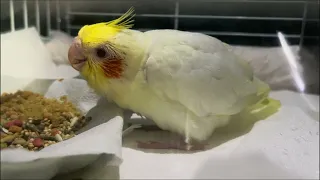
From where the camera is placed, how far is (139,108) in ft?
2.24

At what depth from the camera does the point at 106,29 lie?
594mm

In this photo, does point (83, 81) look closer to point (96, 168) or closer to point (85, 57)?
point (85, 57)

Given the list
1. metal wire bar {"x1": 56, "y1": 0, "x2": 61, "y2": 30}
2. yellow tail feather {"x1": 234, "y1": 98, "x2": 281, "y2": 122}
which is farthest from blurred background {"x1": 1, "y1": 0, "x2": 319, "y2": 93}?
yellow tail feather {"x1": 234, "y1": 98, "x2": 281, "y2": 122}

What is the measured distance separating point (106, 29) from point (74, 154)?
215 millimetres

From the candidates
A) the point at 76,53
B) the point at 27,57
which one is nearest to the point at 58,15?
the point at 27,57

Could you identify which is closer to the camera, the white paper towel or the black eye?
the black eye

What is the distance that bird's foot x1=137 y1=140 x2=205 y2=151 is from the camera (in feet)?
2.12

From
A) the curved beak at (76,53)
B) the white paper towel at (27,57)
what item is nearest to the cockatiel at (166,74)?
the curved beak at (76,53)

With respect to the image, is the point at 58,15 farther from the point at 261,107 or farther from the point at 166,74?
the point at 261,107

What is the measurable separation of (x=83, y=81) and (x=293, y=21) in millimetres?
414

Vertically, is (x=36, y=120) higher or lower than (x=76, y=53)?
lower

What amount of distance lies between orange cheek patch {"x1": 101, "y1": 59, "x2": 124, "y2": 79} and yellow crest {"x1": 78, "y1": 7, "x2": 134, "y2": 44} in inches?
1.7

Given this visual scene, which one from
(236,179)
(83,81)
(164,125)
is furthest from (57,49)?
(236,179)

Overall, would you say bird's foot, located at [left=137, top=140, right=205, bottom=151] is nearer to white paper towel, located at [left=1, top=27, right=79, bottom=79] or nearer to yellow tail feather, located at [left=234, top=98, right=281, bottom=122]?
yellow tail feather, located at [left=234, top=98, right=281, bottom=122]
